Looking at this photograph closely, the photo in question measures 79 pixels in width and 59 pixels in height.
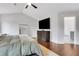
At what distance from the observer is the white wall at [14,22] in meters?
2.27

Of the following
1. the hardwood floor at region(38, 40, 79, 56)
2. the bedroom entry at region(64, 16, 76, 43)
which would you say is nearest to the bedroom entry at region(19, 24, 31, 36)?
the hardwood floor at region(38, 40, 79, 56)

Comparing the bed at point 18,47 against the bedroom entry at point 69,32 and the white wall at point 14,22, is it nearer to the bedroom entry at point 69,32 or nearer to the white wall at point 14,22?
the white wall at point 14,22

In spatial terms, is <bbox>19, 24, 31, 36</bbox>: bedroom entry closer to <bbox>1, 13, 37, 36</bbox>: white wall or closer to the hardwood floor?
<bbox>1, 13, 37, 36</bbox>: white wall

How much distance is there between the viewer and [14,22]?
254cm

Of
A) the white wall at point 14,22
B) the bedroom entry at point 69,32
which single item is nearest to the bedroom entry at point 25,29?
the white wall at point 14,22

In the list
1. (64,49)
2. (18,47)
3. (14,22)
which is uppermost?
(14,22)

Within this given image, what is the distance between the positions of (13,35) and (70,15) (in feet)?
9.88

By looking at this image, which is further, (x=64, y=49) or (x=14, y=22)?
(x=64, y=49)

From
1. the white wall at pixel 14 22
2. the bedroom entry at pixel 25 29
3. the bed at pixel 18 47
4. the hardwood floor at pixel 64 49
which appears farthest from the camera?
the hardwood floor at pixel 64 49

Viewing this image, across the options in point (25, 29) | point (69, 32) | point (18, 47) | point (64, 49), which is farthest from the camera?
point (64, 49)

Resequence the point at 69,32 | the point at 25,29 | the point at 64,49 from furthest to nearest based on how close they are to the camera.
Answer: the point at 64,49 → the point at 69,32 → the point at 25,29

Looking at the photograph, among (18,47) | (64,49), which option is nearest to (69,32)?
(64,49)

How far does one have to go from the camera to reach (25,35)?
2.36 meters

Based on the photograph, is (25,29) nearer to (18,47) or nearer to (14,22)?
(14,22)
